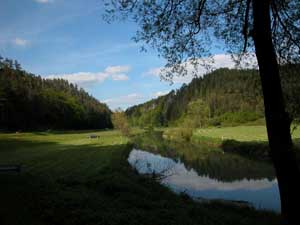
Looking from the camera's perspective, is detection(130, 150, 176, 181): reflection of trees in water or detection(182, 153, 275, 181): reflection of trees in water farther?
detection(182, 153, 275, 181): reflection of trees in water

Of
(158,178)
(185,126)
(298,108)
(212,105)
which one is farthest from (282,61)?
(212,105)

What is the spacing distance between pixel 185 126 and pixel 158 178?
5250 cm

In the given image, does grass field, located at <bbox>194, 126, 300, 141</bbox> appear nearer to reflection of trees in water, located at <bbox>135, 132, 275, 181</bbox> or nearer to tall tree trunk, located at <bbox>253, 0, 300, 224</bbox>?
reflection of trees in water, located at <bbox>135, 132, 275, 181</bbox>

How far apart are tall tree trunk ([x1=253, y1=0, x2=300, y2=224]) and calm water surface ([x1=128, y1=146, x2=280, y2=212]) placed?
10029 millimetres

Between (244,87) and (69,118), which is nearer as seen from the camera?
(244,87)

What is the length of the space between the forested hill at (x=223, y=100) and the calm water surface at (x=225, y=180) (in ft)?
17.6

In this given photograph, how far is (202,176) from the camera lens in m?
26.8

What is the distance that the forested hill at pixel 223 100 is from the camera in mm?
7852

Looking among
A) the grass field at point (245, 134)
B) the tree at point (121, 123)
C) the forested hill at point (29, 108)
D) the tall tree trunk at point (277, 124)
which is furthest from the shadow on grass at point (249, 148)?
the forested hill at point (29, 108)

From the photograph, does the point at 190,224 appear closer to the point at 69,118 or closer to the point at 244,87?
the point at 244,87

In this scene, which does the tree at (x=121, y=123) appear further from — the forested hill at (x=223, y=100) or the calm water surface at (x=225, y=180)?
the calm water surface at (x=225, y=180)

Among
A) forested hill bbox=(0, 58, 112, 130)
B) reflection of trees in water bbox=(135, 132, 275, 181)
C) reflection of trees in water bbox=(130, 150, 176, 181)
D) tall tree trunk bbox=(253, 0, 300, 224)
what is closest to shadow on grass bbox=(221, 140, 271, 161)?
reflection of trees in water bbox=(135, 132, 275, 181)

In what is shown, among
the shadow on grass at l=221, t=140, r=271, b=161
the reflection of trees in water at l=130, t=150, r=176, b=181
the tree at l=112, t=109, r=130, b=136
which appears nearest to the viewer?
the reflection of trees in water at l=130, t=150, r=176, b=181

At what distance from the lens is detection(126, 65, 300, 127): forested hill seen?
25.8ft
